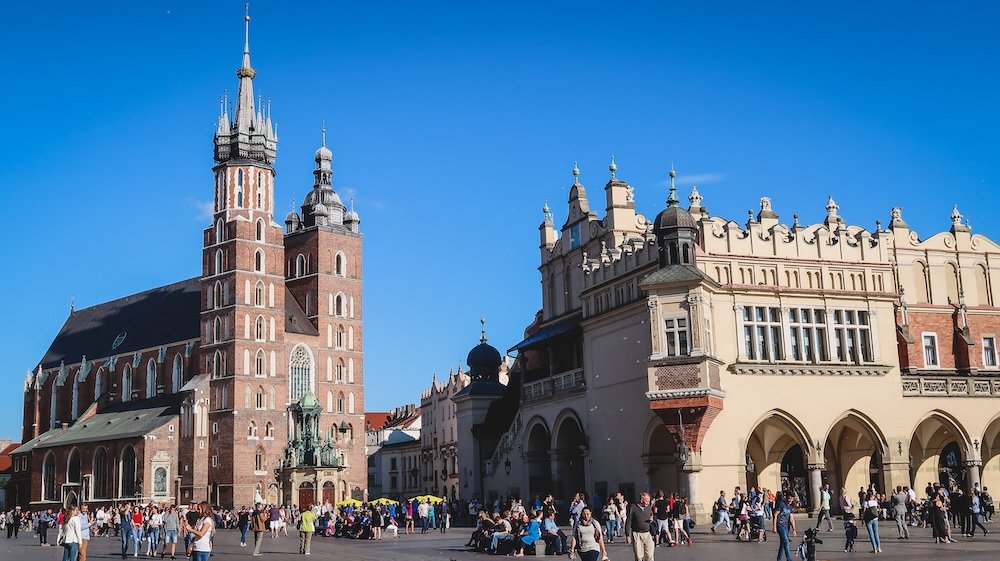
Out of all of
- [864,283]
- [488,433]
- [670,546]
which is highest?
[864,283]

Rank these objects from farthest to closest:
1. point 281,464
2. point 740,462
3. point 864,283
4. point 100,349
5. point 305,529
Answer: point 100,349 → point 281,464 → point 864,283 → point 740,462 → point 305,529

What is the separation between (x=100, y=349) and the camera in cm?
10519

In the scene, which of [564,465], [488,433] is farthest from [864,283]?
[488,433]

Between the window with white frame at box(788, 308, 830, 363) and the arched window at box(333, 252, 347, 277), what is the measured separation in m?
59.3

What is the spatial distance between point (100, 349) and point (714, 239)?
79.8 meters

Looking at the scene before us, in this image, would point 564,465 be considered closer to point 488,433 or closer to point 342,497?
point 488,433

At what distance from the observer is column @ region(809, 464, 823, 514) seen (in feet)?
130

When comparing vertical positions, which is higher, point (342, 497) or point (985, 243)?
point (985, 243)

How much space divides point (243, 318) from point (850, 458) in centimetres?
5351

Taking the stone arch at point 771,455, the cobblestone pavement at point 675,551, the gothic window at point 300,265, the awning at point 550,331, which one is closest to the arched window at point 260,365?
the gothic window at point 300,265

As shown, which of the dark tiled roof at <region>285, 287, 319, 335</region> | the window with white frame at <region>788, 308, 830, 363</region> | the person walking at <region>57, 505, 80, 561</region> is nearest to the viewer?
the person walking at <region>57, 505, 80, 561</region>

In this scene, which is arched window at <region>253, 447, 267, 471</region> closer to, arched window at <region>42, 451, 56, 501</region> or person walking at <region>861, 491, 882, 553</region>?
arched window at <region>42, 451, 56, 501</region>

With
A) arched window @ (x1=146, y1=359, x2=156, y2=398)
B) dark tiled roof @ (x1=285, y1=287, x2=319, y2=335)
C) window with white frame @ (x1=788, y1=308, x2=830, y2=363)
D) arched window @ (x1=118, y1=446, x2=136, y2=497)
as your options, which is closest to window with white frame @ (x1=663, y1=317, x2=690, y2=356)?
window with white frame @ (x1=788, y1=308, x2=830, y2=363)

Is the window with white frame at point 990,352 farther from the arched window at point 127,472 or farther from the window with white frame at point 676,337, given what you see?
the arched window at point 127,472
